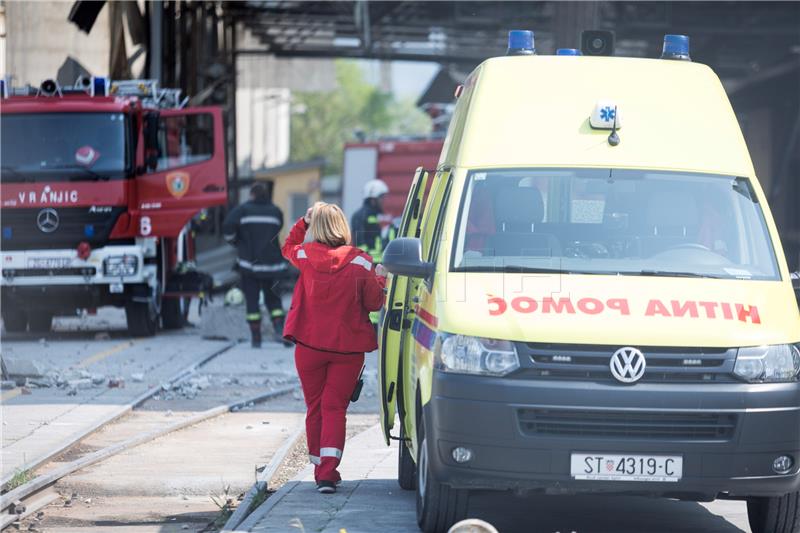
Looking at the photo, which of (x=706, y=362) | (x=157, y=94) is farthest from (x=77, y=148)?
(x=706, y=362)

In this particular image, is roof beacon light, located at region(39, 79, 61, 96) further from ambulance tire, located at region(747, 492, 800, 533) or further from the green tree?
the green tree

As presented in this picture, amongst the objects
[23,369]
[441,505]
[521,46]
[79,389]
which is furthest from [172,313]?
[441,505]

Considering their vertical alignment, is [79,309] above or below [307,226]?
below

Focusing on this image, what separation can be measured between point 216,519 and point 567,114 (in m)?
2.67

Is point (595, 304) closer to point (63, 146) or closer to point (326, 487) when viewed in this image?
point (326, 487)

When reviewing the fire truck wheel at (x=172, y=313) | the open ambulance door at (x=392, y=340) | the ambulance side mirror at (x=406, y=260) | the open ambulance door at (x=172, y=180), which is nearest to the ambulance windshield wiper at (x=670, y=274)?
the ambulance side mirror at (x=406, y=260)

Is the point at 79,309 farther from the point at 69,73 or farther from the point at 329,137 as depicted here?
the point at 329,137

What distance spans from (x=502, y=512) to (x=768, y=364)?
1.77m

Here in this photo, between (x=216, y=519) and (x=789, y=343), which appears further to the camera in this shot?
(x=216, y=519)

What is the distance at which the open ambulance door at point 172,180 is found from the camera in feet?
57.4

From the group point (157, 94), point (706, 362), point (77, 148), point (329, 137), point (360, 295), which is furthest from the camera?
point (329, 137)

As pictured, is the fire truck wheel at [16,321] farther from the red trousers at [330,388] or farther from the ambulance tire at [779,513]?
the ambulance tire at [779,513]

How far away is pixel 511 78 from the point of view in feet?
23.4

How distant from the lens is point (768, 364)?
19.9 ft
